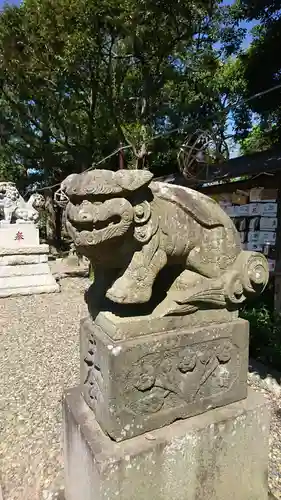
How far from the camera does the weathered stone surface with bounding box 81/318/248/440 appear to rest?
164 centimetres

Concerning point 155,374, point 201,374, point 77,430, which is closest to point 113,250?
point 155,374

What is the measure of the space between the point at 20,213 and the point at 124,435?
24.1 ft

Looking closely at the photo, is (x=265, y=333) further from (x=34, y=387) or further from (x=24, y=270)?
(x=24, y=270)

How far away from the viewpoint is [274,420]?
2.86m

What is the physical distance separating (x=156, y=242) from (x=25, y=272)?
257 inches

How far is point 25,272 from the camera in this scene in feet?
24.8

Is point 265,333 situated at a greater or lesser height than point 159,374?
lesser

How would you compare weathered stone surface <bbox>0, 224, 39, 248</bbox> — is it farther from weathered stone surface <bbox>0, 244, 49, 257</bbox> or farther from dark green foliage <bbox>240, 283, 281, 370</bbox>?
dark green foliage <bbox>240, 283, 281, 370</bbox>

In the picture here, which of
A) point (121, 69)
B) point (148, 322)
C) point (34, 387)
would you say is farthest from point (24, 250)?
point (148, 322)

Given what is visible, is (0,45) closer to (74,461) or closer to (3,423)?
(3,423)

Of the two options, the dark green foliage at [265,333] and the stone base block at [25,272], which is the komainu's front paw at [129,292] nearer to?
the dark green foliage at [265,333]

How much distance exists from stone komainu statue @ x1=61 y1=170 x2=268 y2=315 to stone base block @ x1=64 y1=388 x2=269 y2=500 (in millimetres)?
616

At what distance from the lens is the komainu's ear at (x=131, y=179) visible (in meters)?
1.46

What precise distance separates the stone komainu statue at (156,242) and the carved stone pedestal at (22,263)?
5.95 m
